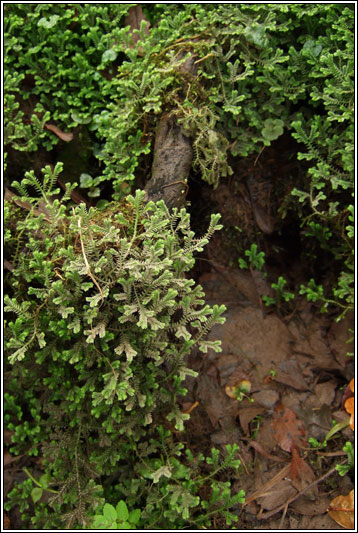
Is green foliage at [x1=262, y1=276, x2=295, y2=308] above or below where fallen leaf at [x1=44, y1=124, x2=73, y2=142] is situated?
below

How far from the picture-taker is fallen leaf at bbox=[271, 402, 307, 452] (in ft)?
11.4

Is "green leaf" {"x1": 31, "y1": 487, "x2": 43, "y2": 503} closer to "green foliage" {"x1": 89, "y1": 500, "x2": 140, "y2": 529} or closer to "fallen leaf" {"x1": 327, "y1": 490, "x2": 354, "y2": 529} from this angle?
"green foliage" {"x1": 89, "y1": 500, "x2": 140, "y2": 529}

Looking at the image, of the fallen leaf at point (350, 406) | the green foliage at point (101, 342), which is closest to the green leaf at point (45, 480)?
the green foliage at point (101, 342)

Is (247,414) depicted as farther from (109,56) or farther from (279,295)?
(109,56)

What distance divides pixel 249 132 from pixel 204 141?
19.2 inches

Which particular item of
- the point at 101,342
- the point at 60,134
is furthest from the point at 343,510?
the point at 60,134

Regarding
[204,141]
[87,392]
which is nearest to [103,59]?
[204,141]

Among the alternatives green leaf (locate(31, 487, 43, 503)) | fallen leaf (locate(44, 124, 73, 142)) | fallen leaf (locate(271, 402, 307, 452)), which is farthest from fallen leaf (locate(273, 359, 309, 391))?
fallen leaf (locate(44, 124, 73, 142))

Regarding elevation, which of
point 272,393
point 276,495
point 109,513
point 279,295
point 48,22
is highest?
point 48,22

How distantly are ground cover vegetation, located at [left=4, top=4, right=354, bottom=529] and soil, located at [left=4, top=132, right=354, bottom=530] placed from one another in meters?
0.11

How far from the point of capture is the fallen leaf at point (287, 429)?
11.4ft

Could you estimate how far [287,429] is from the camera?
3.51m

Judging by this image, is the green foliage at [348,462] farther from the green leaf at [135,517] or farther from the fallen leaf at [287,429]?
the green leaf at [135,517]

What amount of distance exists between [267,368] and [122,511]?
147 cm
